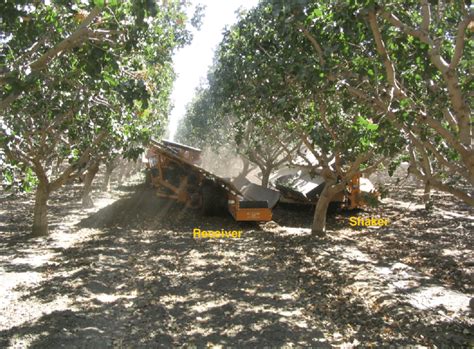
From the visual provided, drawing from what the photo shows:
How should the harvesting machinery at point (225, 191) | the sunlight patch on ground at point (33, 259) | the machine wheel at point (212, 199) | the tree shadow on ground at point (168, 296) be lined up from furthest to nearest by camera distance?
1. the machine wheel at point (212, 199)
2. the harvesting machinery at point (225, 191)
3. the sunlight patch on ground at point (33, 259)
4. the tree shadow on ground at point (168, 296)

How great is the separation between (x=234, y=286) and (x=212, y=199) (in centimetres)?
791

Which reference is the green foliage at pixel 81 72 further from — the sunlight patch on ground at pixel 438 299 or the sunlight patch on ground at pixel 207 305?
the sunlight patch on ground at pixel 438 299

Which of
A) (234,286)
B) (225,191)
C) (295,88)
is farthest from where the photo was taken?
(225,191)

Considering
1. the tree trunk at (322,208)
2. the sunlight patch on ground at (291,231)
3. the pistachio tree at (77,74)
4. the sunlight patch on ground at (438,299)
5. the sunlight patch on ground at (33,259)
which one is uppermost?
the pistachio tree at (77,74)

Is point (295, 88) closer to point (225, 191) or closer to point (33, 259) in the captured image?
point (225, 191)

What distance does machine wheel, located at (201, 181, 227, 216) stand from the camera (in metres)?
16.9

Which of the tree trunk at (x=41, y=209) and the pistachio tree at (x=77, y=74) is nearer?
the pistachio tree at (x=77, y=74)

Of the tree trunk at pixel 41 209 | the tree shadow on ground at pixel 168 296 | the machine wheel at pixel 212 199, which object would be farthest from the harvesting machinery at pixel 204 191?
the tree trunk at pixel 41 209

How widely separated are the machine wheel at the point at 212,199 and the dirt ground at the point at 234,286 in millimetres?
980

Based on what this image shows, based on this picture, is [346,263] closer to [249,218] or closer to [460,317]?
[460,317]

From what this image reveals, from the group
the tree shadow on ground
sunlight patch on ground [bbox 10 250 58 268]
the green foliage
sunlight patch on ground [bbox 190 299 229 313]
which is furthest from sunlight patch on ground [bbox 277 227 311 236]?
sunlight patch on ground [bbox 10 250 58 268]

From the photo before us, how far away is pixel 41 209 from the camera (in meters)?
13.2

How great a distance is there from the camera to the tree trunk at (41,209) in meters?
13.0

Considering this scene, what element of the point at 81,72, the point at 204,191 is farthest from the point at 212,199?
the point at 81,72
